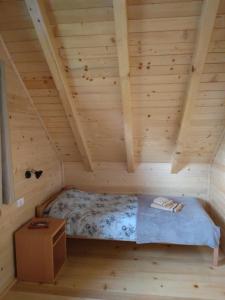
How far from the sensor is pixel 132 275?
236 cm

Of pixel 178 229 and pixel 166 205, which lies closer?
pixel 178 229

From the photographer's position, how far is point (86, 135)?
307cm

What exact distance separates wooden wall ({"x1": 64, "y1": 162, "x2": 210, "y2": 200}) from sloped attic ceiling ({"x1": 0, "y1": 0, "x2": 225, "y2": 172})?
18.6 inches

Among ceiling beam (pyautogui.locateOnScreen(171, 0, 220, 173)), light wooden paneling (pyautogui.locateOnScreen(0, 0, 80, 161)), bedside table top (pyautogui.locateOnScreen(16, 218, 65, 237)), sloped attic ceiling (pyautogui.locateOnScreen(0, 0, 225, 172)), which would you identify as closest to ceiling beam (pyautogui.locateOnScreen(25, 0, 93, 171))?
Result: sloped attic ceiling (pyautogui.locateOnScreen(0, 0, 225, 172))

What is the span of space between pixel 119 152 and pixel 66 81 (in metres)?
1.41

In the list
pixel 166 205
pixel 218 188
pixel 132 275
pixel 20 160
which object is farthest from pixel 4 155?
pixel 218 188

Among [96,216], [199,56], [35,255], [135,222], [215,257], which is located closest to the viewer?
[199,56]

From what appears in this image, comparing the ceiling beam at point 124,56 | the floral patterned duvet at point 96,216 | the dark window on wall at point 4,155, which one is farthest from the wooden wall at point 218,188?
the dark window on wall at point 4,155

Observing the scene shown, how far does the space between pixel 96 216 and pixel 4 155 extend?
1252 millimetres

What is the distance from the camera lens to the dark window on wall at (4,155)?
1.94 metres

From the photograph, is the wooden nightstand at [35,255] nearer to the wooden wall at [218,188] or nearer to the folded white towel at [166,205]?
the folded white towel at [166,205]

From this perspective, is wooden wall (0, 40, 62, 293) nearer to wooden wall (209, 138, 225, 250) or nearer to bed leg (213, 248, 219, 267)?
bed leg (213, 248, 219, 267)

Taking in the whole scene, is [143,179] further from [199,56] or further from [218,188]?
[199,56]

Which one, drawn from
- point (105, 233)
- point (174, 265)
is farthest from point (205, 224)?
point (105, 233)
